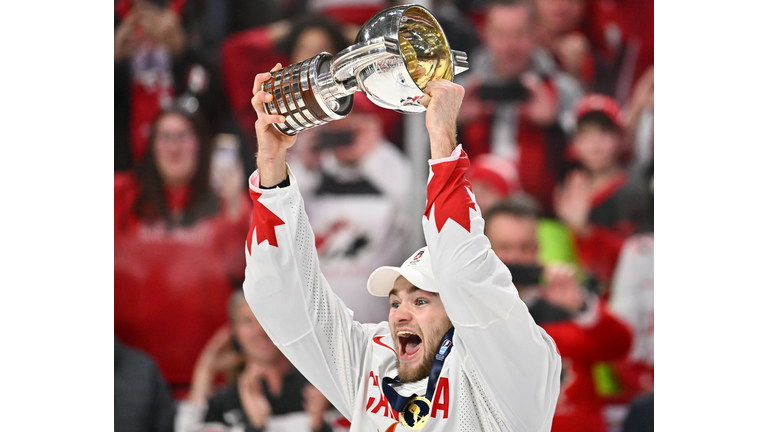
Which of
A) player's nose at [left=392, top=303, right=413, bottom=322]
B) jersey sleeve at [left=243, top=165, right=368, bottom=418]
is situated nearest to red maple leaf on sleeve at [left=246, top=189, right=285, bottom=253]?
jersey sleeve at [left=243, top=165, right=368, bottom=418]

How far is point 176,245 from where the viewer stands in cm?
511

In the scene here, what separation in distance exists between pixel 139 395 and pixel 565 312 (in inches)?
129

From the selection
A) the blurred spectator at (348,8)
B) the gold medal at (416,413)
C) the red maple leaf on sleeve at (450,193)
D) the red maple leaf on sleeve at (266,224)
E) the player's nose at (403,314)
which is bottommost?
the gold medal at (416,413)

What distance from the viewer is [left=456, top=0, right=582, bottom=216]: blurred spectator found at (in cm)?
496

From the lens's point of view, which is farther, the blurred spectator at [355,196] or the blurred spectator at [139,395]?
the blurred spectator at [139,395]

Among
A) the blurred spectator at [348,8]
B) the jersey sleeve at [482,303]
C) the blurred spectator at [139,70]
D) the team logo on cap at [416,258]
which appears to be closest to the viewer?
the jersey sleeve at [482,303]

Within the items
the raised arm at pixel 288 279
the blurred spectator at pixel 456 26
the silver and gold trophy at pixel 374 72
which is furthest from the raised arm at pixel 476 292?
the blurred spectator at pixel 456 26

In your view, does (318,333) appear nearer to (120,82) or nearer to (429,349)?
(429,349)

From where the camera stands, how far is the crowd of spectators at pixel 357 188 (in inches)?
Result: 193

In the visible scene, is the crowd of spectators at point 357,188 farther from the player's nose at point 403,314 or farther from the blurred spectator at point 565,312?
the player's nose at point 403,314

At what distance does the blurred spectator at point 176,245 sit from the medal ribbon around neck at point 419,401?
9.04 feet

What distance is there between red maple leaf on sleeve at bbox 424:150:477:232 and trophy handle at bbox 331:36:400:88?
41 cm

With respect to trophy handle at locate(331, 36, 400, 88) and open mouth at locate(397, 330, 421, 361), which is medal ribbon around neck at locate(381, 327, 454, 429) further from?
trophy handle at locate(331, 36, 400, 88)

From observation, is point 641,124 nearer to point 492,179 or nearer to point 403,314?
point 492,179
